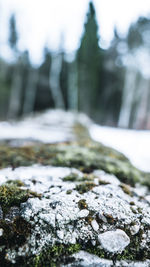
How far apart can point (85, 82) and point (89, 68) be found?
77.1 inches

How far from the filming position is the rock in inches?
52.1

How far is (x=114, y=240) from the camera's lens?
1368mm

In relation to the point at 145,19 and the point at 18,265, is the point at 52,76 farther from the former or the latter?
the point at 18,265

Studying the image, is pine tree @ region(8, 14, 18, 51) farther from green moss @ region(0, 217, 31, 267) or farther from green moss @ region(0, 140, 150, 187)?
green moss @ region(0, 217, 31, 267)

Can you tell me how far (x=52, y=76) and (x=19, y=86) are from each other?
5538 millimetres

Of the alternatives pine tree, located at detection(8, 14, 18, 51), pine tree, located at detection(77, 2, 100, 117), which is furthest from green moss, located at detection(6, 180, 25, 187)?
pine tree, located at detection(8, 14, 18, 51)

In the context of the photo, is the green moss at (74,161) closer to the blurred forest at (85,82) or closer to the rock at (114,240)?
the rock at (114,240)

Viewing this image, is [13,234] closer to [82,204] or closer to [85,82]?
[82,204]

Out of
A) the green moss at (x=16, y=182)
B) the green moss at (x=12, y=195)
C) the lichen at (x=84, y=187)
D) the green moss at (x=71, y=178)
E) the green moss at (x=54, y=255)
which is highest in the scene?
the green moss at (x=12, y=195)

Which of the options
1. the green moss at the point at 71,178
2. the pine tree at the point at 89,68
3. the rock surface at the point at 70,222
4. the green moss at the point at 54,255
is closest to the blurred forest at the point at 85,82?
the pine tree at the point at 89,68

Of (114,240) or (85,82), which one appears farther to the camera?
(85,82)

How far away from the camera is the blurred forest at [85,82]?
1988 centimetres

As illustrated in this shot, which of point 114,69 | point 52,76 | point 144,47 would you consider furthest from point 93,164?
point 114,69

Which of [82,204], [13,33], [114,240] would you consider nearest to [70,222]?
[82,204]
